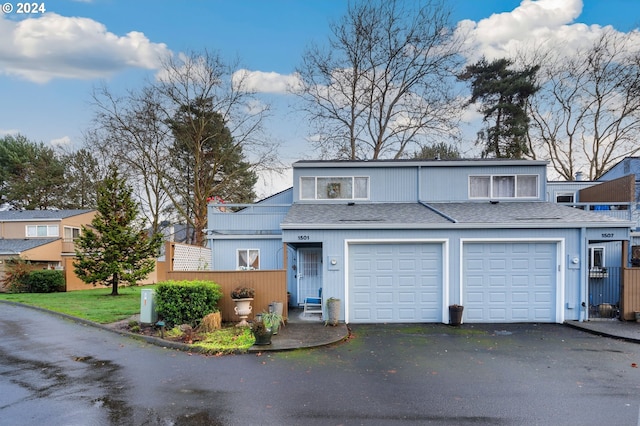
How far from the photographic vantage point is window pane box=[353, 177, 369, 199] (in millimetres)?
16172

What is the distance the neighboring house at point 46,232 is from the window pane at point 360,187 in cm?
2434

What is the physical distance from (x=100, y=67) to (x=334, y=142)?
47.8 ft

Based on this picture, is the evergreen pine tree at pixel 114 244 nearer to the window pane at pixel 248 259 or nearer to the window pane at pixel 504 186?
the window pane at pixel 248 259

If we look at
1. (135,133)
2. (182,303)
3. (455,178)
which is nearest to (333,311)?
(182,303)

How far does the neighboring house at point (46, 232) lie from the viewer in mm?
29422

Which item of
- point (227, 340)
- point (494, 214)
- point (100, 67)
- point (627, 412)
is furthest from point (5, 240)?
point (627, 412)

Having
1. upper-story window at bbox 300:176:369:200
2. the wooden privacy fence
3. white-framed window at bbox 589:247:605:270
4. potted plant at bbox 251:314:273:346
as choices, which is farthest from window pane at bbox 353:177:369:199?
white-framed window at bbox 589:247:605:270

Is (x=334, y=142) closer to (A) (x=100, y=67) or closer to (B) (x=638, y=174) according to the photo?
(A) (x=100, y=67)

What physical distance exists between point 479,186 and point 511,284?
5.29 m

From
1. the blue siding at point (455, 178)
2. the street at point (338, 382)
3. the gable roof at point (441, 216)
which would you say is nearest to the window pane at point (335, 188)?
the gable roof at point (441, 216)

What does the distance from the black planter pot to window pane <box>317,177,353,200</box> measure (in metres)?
6.36

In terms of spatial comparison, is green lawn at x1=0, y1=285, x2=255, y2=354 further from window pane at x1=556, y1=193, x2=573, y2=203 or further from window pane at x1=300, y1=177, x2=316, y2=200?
window pane at x1=556, y1=193, x2=573, y2=203

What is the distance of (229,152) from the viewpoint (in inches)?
1121

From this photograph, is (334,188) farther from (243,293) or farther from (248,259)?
(243,293)
